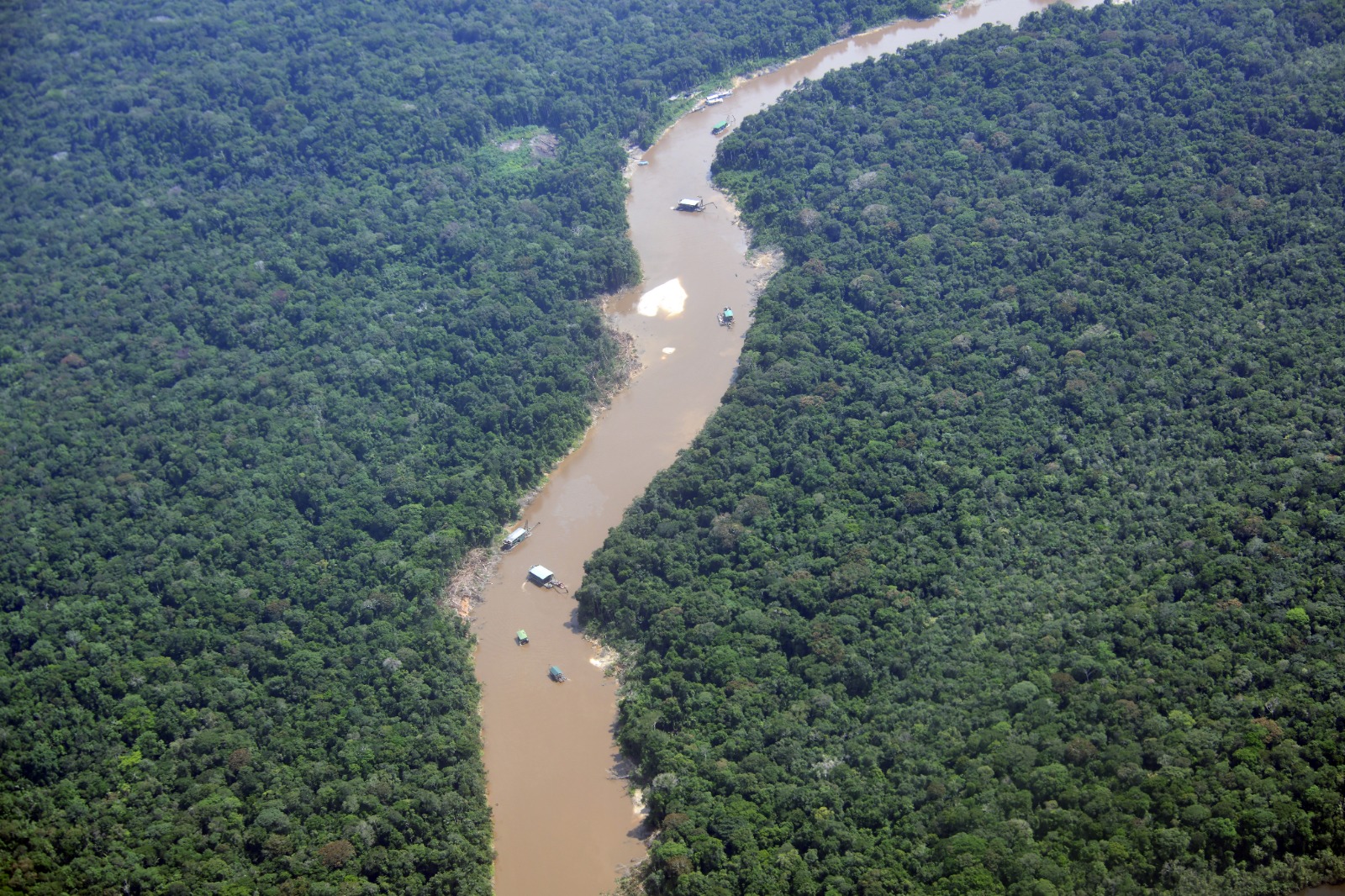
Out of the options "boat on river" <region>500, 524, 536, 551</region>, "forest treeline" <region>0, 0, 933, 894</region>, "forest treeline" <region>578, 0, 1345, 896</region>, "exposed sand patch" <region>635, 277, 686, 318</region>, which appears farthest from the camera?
"exposed sand patch" <region>635, 277, 686, 318</region>

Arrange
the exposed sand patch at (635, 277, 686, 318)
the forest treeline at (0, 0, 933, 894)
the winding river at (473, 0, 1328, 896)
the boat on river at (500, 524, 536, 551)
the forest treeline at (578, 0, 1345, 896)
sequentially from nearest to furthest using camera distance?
1. the forest treeline at (578, 0, 1345, 896)
2. the forest treeline at (0, 0, 933, 894)
3. the winding river at (473, 0, 1328, 896)
4. the boat on river at (500, 524, 536, 551)
5. the exposed sand patch at (635, 277, 686, 318)

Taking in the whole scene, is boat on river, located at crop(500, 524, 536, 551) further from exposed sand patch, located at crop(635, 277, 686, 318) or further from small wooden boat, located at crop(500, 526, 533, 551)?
exposed sand patch, located at crop(635, 277, 686, 318)

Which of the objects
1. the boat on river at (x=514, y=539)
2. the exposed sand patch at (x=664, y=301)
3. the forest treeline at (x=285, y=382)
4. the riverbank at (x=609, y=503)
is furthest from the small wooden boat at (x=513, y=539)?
the exposed sand patch at (x=664, y=301)

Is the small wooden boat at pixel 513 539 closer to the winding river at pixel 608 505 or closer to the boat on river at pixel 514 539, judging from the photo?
the boat on river at pixel 514 539

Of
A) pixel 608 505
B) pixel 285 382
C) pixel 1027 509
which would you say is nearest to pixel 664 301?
pixel 608 505

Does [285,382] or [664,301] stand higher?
[285,382]

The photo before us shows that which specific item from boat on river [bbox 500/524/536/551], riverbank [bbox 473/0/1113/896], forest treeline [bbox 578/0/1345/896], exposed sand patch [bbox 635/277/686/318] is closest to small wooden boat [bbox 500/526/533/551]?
boat on river [bbox 500/524/536/551]

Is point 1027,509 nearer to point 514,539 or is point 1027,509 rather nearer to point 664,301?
point 514,539
